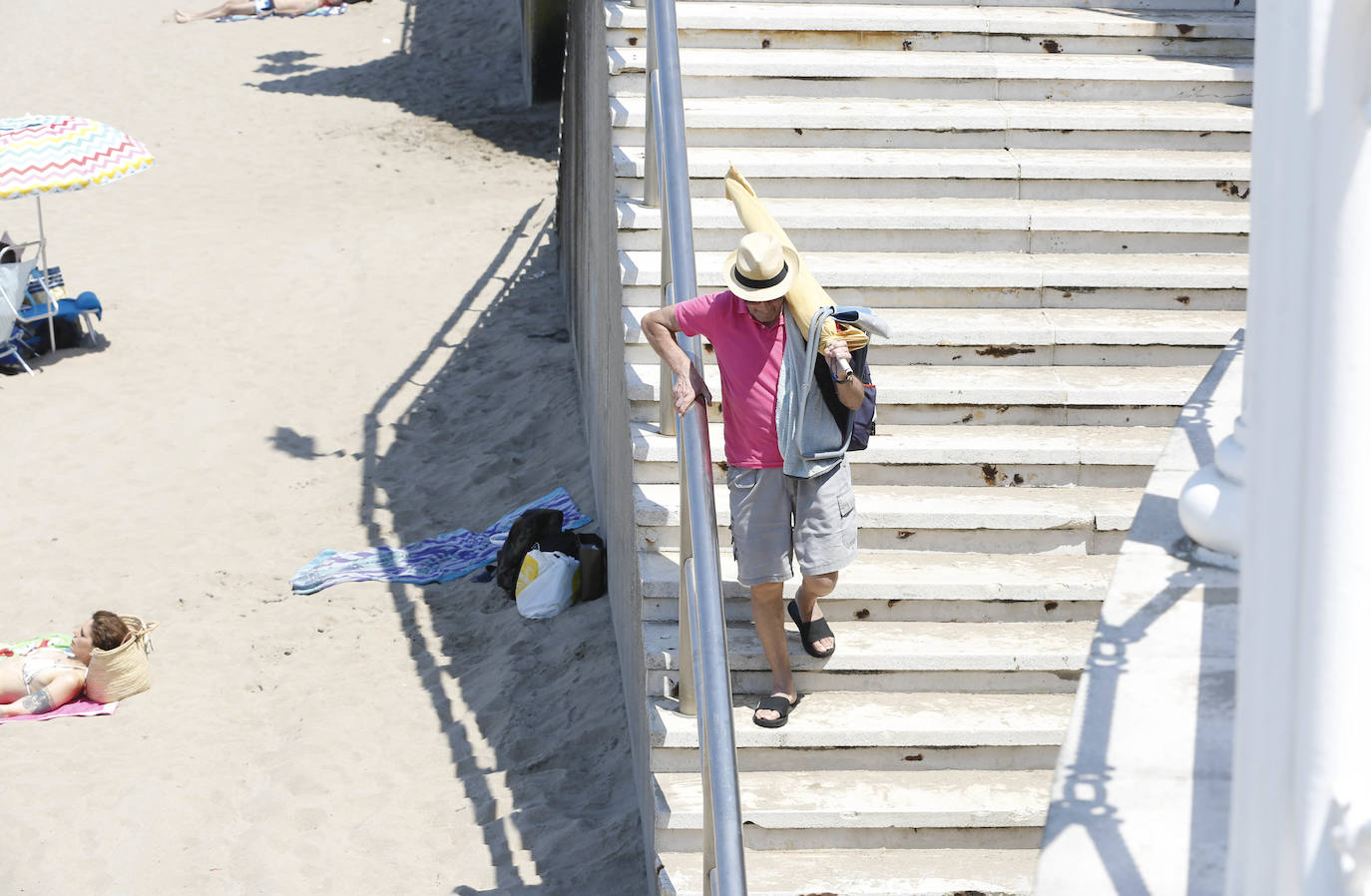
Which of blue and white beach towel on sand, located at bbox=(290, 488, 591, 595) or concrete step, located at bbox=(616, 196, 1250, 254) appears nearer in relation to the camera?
concrete step, located at bbox=(616, 196, 1250, 254)

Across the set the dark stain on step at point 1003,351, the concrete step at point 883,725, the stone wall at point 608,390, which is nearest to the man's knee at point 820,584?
the concrete step at point 883,725

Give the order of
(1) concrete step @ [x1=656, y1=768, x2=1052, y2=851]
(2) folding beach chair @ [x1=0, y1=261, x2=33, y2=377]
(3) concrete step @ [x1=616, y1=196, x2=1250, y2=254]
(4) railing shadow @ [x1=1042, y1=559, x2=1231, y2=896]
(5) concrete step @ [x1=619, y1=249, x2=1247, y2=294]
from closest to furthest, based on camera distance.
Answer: (4) railing shadow @ [x1=1042, y1=559, x2=1231, y2=896]
(1) concrete step @ [x1=656, y1=768, x2=1052, y2=851]
(5) concrete step @ [x1=619, y1=249, x2=1247, y2=294]
(3) concrete step @ [x1=616, y1=196, x2=1250, y2=254]
(2) folding beach chair @ [x1=0, y1=261, x2=33, y2=377]

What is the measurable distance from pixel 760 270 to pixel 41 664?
15.6 feet

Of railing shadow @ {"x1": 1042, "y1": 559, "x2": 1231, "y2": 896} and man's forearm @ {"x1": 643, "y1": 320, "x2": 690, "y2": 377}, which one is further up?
man's forearm @ {"x1": 643, "y1": 320, "x2": 690, "y2": 377}

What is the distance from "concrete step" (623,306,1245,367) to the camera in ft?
16.1

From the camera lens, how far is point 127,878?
17.7 ft

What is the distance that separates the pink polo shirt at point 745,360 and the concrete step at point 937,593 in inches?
20.2

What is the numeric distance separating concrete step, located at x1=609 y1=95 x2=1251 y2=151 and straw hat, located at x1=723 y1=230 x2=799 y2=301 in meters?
1.88

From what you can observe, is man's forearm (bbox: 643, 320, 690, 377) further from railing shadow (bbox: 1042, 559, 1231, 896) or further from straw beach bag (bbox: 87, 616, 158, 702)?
straw beach bag (bbox: 87, 616, 158, 702)

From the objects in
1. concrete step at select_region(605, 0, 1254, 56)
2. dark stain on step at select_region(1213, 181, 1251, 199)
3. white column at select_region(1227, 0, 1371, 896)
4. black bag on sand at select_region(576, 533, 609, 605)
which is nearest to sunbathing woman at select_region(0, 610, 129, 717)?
black bag on sand at select_region(576, 533, 609, 605)

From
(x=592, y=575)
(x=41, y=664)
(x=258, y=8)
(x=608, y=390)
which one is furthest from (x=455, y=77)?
(x=608, y=390)

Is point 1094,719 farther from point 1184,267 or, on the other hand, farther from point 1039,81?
point 1039,81

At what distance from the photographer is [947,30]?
5.90m

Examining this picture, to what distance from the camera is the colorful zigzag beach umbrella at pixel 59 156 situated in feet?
33.5
